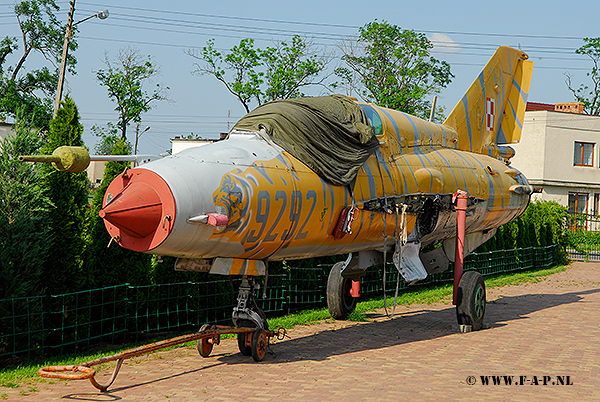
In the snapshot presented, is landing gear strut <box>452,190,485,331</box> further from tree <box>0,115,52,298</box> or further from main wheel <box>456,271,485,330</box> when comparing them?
tree <box>0,115,52,298</box>

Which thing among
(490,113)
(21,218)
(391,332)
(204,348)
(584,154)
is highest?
(584,154)

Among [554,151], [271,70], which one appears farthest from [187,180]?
[554,151]

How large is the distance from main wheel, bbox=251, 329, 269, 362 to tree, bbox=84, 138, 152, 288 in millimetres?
3071

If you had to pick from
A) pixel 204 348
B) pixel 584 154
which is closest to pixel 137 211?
Answer: pixel 204 348

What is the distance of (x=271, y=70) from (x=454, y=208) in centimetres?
2830

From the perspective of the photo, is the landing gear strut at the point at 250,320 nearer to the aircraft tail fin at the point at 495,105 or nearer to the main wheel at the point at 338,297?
the main wheel at the point at 338,297

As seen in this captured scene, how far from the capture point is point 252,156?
7.29m

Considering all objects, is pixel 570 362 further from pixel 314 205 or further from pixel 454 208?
pixel 314 205

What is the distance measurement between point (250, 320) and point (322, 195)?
1729mm

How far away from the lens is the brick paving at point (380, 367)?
21.4 feet

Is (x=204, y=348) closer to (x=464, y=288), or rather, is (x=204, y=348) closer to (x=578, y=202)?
(x=464, y=288)

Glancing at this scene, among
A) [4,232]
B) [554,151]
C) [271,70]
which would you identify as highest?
[271,70]

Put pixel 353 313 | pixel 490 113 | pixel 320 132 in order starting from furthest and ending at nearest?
pixel 490 113
pixel 353 313
pixel 320 132

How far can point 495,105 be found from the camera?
13.6m
